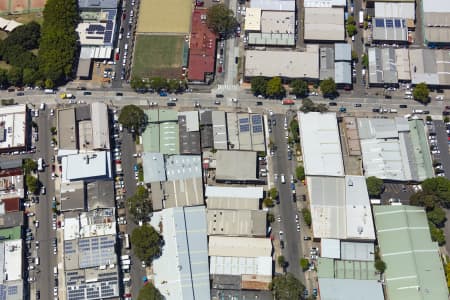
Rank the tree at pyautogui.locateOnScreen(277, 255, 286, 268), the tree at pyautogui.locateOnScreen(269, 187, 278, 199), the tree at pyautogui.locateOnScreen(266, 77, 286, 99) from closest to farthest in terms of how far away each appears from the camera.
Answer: the tree at pyautogui.locateOnScreen(277, 255, 286, 268), the tree at pyautogui.locateOnScreen(269, 187, 278, 199), the tree at pyautogui.locateOnScreen(266, 77, 286, 99)

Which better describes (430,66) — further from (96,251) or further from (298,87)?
(96,251)

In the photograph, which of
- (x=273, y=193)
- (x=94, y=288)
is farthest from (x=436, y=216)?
(x=94, y=288)

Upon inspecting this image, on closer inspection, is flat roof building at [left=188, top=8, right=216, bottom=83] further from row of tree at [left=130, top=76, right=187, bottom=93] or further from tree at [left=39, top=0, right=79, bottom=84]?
tree at [left=39, top=0, right=79, bottom=84]

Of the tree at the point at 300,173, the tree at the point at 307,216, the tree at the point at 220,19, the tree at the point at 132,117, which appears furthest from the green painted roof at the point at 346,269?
the tree at the point at 220,19

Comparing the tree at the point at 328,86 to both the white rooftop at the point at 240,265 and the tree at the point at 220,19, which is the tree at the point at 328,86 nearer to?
the tree at the point at 220,19

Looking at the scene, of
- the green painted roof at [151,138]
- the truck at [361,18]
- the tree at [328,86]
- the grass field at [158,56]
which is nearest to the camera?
the green painted roof at [151,138]

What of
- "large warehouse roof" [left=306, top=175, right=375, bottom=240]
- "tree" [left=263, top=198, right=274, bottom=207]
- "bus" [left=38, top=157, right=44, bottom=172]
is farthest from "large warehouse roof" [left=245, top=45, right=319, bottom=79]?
"bus" [left=38, top=157, right=44, bottom=172]

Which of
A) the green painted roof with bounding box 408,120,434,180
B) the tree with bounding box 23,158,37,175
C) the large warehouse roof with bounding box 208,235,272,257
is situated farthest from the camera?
the green painted roof with bounding box 408,120,434,180
